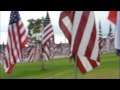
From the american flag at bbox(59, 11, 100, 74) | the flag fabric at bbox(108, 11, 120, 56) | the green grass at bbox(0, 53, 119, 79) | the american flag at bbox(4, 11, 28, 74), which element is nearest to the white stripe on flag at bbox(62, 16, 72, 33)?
the american flag at bbox(59, 11, 100, 74)

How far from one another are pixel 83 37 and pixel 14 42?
507cm

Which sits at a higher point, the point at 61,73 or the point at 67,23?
the point at 67,23

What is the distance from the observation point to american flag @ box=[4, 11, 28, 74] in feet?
43.5

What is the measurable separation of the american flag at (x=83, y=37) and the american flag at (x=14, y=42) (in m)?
4.47

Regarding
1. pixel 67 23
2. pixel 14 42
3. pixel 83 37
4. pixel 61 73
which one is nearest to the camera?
pixel 83 37

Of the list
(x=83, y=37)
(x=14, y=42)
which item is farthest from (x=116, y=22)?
(x=14, y=42)

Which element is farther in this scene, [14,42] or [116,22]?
[14,42]

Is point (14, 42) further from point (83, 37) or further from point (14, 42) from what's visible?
point (83, 37)

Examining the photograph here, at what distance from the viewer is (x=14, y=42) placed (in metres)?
13.5

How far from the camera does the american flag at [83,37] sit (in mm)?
8766

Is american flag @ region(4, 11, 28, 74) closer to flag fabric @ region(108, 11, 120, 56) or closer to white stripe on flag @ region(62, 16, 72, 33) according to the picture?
white stripe on flag @ region(62, 16, 72, 33)
